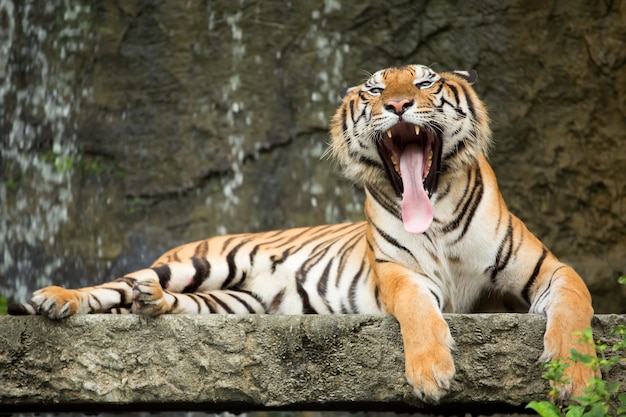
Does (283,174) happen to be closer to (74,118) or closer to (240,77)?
(240,77)

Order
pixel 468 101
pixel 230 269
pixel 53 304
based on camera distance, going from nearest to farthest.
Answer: pixel 53 304 → pixel 468 101 → pixel 230 269

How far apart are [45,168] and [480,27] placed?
3.35 meters

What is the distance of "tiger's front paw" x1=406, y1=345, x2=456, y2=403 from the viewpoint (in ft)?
10.4

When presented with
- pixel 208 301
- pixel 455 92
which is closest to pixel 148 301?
pixel 208 301

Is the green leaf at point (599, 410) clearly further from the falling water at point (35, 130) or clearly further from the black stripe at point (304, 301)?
the falling water at point (35, 130)

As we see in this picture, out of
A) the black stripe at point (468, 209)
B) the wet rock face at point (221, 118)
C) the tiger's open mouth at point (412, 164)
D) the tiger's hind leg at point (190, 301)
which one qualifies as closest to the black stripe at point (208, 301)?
the tiger's hind leg at point (190, 301)

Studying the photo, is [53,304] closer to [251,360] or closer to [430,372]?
[251,360]

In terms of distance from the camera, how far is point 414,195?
393cm

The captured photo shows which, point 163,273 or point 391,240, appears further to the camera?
point 163,273

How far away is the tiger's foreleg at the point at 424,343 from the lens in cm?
320

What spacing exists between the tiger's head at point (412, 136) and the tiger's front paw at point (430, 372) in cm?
69

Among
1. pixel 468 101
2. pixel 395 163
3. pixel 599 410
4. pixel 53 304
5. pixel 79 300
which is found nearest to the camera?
pixel 599 410

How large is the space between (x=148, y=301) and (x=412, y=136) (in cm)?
132

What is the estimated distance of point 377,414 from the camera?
7180 mm
